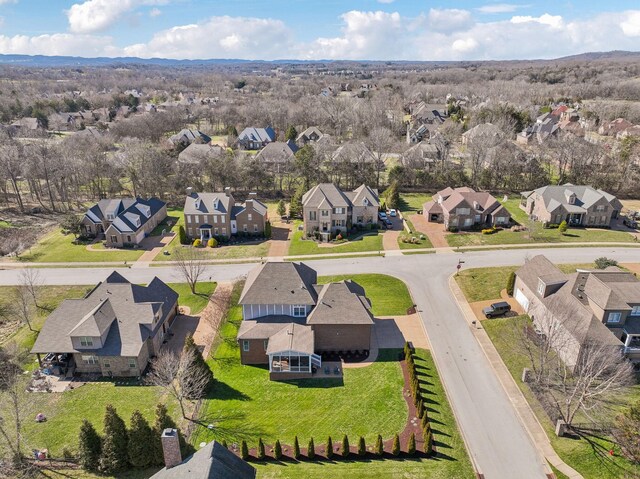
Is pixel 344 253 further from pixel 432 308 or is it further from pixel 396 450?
pixel 396 450

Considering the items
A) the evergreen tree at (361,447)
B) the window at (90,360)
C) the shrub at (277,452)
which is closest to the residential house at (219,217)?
the window at (90,360)

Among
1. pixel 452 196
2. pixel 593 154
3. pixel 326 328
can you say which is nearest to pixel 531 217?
pixel 452 196

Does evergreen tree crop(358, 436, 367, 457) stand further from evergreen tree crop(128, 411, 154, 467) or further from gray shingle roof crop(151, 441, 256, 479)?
evergreen tree crop(128, 411, 154, 467)

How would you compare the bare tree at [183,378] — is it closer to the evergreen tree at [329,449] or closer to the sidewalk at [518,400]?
→ the evergreen tree at [329,449]

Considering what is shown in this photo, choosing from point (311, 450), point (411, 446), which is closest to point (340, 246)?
point (411, 446)

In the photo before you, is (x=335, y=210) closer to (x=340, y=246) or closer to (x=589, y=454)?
(x=340, y=246)

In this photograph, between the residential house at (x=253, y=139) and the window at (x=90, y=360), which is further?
the residential house at (x=253, y=139)
